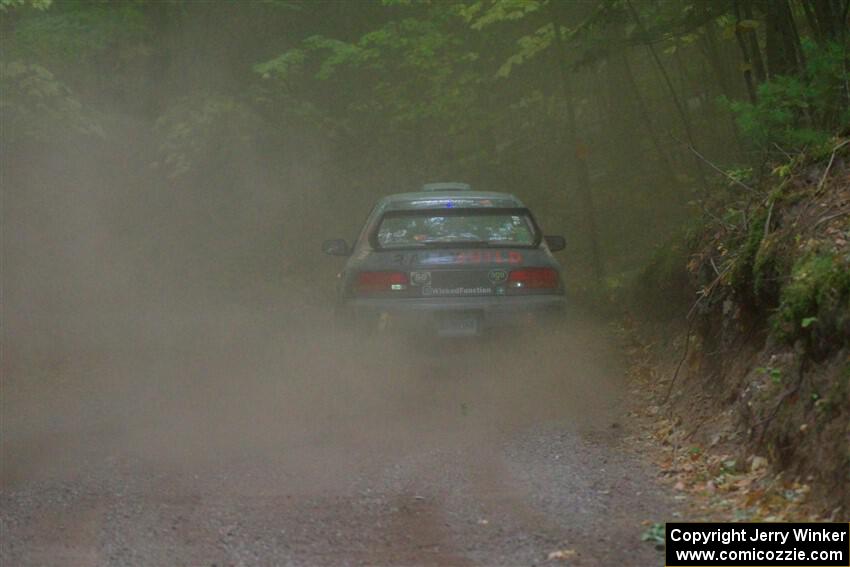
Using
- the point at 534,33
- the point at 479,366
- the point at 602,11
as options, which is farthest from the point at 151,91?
the point at 479,366

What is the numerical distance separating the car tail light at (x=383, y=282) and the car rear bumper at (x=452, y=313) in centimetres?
11

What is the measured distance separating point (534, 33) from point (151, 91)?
29.2ft

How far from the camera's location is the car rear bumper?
33.4 ft

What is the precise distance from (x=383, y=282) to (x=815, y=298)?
14.2 ft

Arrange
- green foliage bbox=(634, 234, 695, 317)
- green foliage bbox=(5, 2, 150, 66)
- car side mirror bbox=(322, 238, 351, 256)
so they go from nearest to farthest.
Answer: green foliage bbox=(634, 234, 695, 317)
car side mirror bbox=(322, 238, 351, 256)
green foliage bbox=(5, 2, 150, 66)

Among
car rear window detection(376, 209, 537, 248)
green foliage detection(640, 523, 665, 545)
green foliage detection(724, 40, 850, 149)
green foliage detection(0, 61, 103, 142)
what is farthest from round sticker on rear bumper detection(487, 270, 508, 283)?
green foliage detection(0, 61, 103, 142)

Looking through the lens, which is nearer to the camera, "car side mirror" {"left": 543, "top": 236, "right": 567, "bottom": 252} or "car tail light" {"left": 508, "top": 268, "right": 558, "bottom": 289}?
"car tail light" {"left": 508, "top": 268, "right": 558, "bottom": 289}

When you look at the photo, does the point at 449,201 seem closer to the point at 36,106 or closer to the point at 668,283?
the point at 668,283

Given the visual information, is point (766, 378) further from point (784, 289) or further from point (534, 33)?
point (534, 33)

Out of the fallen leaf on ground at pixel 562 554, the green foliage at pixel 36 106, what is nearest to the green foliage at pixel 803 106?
the fallen leaf on ground at pixel 562 554

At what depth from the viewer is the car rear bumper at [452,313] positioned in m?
10.2

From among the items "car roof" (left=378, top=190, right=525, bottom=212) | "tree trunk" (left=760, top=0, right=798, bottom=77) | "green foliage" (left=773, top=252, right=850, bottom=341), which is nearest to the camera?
"green foliage" (left=773, top=252, right=850, bottom=341)

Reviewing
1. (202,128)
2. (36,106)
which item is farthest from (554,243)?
(202,128)

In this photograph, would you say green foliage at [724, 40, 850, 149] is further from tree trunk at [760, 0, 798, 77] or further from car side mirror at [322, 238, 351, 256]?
car side mirror at [322, 238, 351, 256]
